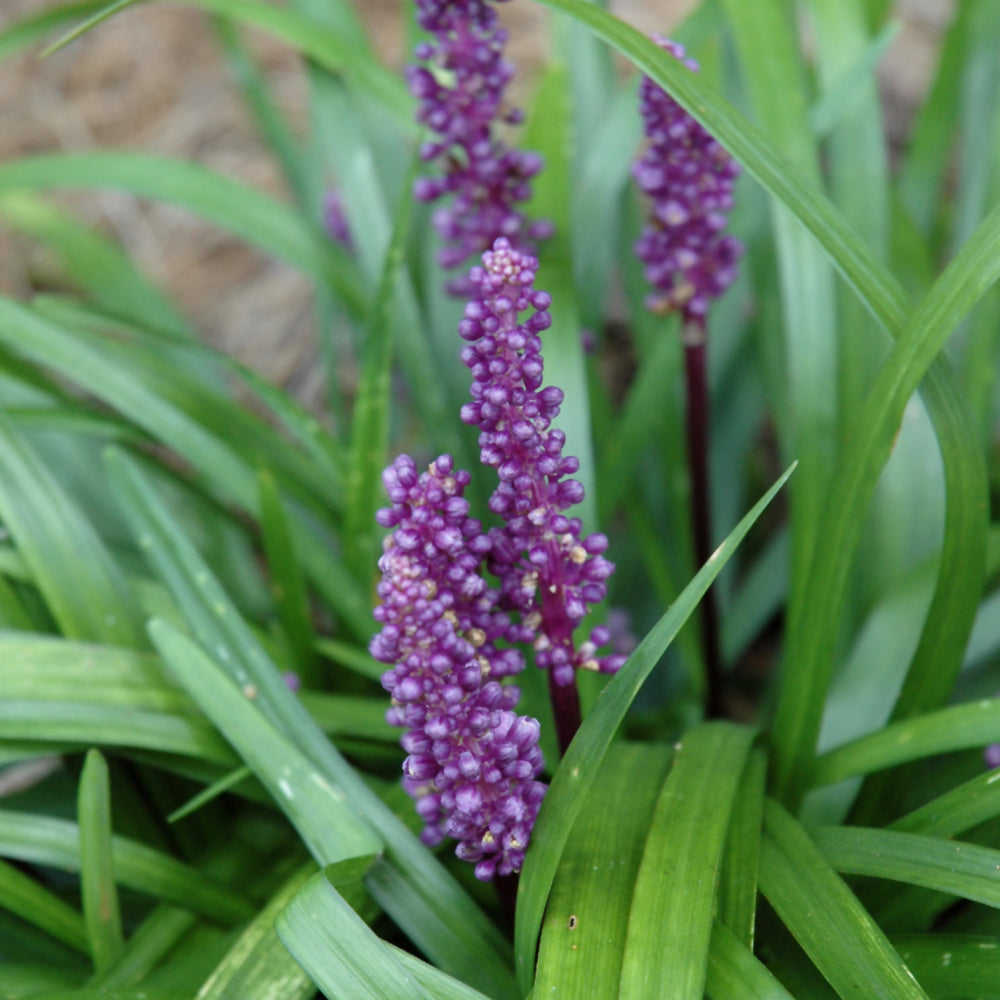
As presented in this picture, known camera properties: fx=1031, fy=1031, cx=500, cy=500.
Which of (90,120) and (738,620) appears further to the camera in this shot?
(90,120)

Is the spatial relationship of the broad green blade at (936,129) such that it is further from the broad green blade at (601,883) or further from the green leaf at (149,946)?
the green leaf at (149,946)

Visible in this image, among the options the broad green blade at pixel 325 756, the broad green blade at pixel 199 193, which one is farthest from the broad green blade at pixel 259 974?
the broad green blade at pixel 199 193

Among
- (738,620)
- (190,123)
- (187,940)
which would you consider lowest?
(187,940)

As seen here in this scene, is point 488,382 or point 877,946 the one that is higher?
point 488,382

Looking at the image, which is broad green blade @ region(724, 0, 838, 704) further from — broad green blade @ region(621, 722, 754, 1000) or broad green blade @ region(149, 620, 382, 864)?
broad green blade @ region(149, 620, 382, 864)

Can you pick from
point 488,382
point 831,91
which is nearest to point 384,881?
point 488,382

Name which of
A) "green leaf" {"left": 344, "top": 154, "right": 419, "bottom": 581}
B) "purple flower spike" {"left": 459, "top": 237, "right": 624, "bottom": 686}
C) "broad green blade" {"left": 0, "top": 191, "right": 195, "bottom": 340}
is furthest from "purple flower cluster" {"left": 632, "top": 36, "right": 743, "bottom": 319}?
"broad green blade" {"left": 0, "top": 191, "right": 195, "bottom": 340}

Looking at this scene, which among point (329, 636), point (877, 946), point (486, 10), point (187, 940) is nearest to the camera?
point (877, 946)

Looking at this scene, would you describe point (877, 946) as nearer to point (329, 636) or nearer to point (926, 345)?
point (926, 345)
